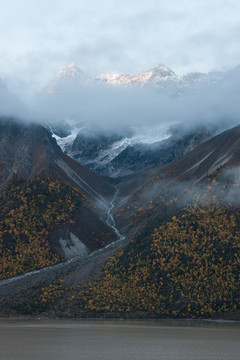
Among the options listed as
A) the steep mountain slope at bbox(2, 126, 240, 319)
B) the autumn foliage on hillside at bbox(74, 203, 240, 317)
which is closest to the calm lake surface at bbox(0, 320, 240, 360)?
the steep mountain slope at bbox(2, 126, 240, 319)

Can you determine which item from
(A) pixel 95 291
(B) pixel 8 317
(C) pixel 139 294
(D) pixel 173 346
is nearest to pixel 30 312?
(B) pixel 8 317

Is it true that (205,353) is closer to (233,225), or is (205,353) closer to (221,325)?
(221,325)

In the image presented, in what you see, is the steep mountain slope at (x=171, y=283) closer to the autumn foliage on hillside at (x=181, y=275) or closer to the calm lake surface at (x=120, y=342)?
the autumn foliage on hillside at (x=181, y=275)

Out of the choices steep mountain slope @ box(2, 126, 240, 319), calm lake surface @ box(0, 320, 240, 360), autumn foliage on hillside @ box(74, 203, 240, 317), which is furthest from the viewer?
steep mountain slope @ box(2, 126, 240, 319)

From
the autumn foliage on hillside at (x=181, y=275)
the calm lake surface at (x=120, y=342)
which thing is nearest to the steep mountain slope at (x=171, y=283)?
the autumn foliage on hillside at (x=181, y=275)

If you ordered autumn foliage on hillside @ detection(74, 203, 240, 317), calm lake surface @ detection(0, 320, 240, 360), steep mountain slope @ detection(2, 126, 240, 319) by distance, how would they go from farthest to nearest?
steep mountain slope @ detection(2, 126, 240, 319) < autumn foliage on hillside @ detection(74, 203, 240, 317) < calm lake surface @ detection(0, 320, 240, 360)

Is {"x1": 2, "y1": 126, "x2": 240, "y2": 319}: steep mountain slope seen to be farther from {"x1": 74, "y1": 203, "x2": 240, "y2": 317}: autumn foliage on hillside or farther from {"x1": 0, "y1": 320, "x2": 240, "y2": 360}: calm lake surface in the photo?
{"x1": 0, "y1": 320, "x2": 240, "y2": 360}: calm lake surface

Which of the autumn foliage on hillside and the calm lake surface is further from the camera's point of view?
the autumn foliage on hillside

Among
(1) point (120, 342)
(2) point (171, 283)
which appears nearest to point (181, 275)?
(2) point (171, 283)

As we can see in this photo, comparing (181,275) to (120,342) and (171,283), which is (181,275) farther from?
(120,342)

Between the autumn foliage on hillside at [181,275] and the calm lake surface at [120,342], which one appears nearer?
the calm lake surface at [120,342]

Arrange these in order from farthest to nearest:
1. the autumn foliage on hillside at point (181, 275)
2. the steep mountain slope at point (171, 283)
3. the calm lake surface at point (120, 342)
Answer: the steep mountain slope at point (171, 283) < the autumn foliage on hillside at point (181, 275) < the calm lake surface at point (120, 342)
